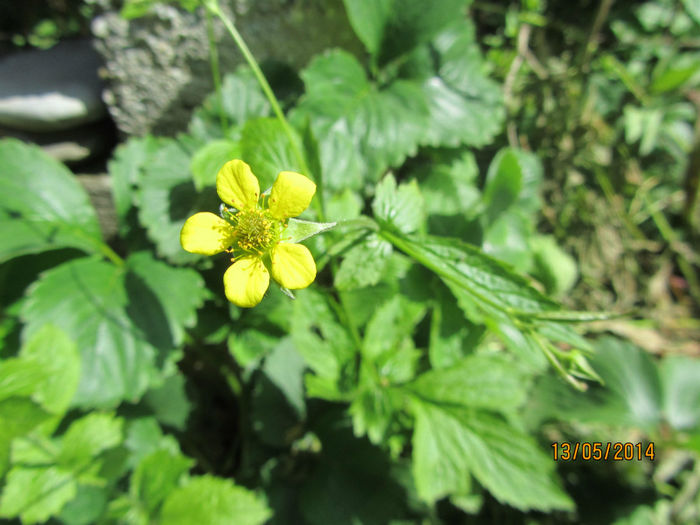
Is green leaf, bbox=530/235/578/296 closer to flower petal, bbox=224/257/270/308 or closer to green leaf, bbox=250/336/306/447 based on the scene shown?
green leaf, bbox=250/336/306/447

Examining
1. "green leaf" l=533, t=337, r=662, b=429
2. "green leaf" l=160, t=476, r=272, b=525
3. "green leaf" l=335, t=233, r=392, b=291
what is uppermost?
"green leaf" l=335, t=233, r=392, b=291

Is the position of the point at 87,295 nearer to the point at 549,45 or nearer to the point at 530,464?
the point at 530,464

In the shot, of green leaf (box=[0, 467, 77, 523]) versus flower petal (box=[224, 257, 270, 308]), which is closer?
flower petal (box=[224, 257, 270, 308])

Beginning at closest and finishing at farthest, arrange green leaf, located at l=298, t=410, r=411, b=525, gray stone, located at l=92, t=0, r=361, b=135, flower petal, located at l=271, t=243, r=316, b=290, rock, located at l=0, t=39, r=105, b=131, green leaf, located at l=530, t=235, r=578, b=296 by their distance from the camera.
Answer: flower petal, located at l=271, t=243, r=316, b=290 → green leaf, located at l=298, t=410, r=411, b=525 → gray stone, located at l=92, t=0, r=361, b=135 → rock, located at l=0, t=39, r=105, b=131 → green leaf, located at l=530, t=235, r=578, b=296

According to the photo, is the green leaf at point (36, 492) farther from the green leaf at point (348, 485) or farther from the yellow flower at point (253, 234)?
the yellow flower at point (253, 234)

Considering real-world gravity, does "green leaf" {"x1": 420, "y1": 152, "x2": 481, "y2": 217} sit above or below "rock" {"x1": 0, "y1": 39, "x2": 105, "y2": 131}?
below

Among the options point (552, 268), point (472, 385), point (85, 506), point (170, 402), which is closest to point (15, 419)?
point (85, 506)

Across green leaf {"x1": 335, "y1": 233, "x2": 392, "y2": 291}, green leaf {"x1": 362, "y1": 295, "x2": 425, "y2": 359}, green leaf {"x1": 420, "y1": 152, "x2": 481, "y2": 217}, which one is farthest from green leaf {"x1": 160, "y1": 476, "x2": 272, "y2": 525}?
green leaf {"x1": 420, "y1": 152, "x2": 481, "y2": 217}

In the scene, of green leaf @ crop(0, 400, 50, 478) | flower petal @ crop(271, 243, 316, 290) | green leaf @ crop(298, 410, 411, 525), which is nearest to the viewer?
flower petal @ crop(271, 243, 316, 290)
